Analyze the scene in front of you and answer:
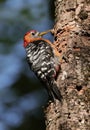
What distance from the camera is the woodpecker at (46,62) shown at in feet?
14.2

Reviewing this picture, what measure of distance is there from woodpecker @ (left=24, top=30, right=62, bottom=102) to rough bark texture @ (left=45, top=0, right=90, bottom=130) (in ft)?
0.24

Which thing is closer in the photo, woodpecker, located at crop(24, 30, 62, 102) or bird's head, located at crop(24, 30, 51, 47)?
woodpecker, located at crop(24, 30, 62, 102)

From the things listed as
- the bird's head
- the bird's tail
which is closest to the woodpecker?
the bird's tail

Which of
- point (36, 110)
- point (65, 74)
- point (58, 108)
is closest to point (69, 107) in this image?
point (58, 108)

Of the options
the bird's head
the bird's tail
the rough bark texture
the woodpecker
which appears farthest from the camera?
the bird's head

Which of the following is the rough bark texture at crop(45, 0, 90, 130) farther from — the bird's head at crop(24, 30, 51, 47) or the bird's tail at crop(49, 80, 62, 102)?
the bird's head at crop(24, 30, 51, 47)

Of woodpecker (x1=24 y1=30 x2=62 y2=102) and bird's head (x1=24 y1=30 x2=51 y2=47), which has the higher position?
woodpecker (x1=24 y1=30 x2=62 y2=102)

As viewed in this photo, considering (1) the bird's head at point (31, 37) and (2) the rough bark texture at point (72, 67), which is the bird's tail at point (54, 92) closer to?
(2) the rough bark texture at point (72, 67)

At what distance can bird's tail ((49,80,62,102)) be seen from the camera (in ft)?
13.0

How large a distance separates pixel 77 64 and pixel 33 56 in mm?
1009

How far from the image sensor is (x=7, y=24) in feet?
22.6

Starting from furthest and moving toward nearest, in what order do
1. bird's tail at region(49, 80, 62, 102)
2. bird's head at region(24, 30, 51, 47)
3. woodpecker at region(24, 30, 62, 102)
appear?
bird's head at region(24, 30, 51, 47) → woodpecker at region(24, 30, 62, 102) → bird's tail at region(49, 80, 62, 102)

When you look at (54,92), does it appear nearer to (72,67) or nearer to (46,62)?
(72,67)

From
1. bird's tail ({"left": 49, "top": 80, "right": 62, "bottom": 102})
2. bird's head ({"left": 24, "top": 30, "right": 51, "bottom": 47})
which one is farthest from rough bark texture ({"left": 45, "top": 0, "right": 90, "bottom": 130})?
bird's head ({"left": 24, "top": 30, "right": 51, "bottom": 47})
